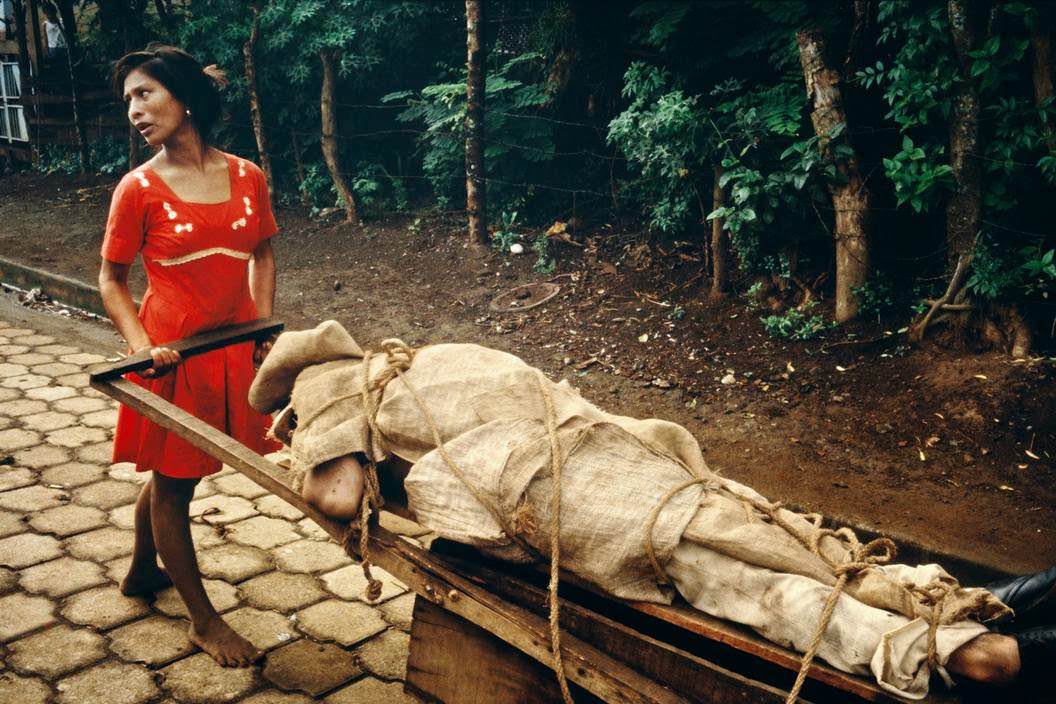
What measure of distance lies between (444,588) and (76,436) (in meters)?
3.75

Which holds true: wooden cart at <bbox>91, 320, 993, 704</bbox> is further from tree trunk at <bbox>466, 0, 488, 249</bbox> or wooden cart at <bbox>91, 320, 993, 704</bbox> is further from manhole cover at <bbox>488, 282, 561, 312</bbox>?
tree trunk at <bbox>466, 0, 488, 249</bbox>

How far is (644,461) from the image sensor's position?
2094 millimetres

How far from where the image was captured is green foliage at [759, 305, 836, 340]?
223 inches

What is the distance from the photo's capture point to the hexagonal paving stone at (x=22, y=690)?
8.96 ft

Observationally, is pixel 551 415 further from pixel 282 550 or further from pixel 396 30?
pixel 396 30

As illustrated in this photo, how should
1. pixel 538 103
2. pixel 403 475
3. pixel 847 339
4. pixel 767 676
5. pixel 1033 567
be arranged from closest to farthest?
pixel 767 676, pixel 403 475, pixel 1033 567, pixel 847 339, pixel 538 103

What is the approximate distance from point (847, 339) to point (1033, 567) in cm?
216

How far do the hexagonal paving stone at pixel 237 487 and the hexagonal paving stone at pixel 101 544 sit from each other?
609 mm

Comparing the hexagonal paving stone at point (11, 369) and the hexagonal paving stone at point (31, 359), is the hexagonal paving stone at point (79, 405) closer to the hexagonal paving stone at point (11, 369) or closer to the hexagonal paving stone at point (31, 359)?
the hexagonal paving stone at point (11, 369)

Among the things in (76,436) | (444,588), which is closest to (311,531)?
(76,436)

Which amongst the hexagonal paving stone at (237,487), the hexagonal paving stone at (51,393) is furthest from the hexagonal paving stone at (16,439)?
the hexagonal paving stone at (237,487)

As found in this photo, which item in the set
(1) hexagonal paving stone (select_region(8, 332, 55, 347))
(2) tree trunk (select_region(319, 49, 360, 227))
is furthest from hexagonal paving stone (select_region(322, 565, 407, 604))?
(2) tree trunk (select_region(319, 49, 360, 227))

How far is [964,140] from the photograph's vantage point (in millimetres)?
5039

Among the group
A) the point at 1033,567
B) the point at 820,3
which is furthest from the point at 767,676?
the point at 820,3
